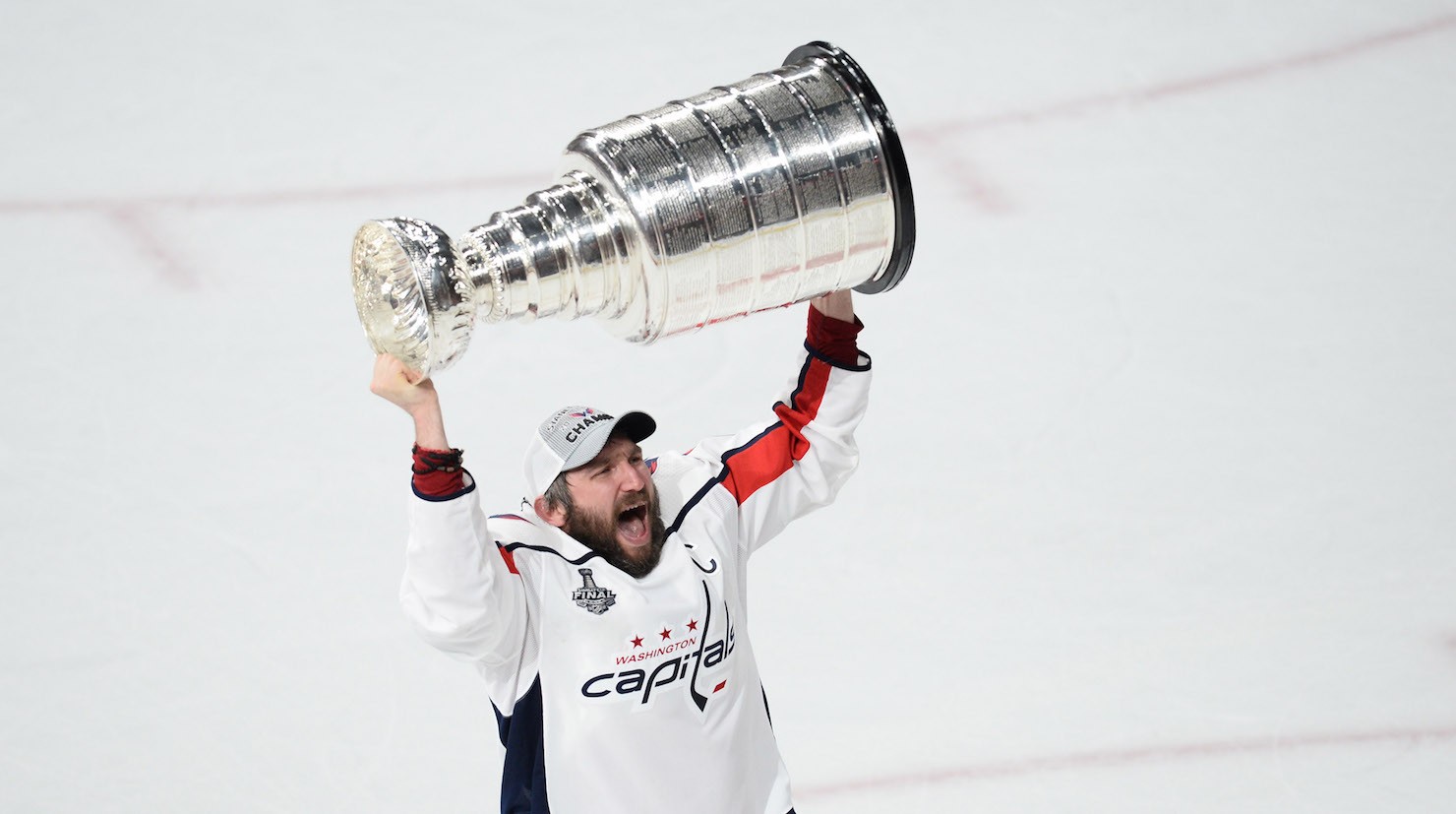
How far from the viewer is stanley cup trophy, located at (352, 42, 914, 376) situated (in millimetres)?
1948

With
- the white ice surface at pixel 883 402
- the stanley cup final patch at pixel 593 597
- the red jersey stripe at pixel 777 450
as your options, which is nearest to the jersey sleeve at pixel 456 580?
the stanley cup final patch at pixel 593 597

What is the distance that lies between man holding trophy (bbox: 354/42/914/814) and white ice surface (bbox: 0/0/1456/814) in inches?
38.7

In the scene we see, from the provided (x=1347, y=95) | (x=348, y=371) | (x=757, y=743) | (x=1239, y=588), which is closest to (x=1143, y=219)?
(x=1347, y=95)

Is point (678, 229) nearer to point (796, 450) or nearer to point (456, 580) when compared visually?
point (456, 580)

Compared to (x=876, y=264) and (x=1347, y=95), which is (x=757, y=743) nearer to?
(x=876, y=264)

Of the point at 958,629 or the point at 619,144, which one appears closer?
the point at 619,144

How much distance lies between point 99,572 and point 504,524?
1.69m

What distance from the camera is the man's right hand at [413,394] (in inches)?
79.4

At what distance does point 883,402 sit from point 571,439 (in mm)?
1905

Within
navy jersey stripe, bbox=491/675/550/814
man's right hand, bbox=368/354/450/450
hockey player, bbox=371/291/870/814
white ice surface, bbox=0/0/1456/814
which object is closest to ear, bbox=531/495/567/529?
hockey player, bbox=371/291/870/814

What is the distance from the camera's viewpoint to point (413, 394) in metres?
2.05

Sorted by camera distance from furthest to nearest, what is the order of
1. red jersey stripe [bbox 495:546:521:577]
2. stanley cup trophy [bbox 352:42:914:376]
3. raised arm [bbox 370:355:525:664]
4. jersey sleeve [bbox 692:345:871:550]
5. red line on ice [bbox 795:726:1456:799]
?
red line on ice [bbox 795:726:1456:799] < jersey sleeve [bbox 692:345:871:550] < red jersey stripe [bbox 495:546:521:577] < raised arm [bbox 370:355:525:664] < stanley cup trophy [bbox 352:42:914:376]

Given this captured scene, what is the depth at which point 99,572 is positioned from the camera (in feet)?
12.3

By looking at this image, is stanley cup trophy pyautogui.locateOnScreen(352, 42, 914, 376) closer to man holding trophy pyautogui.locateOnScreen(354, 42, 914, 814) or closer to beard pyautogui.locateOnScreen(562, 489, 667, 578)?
man holding trophy pyautogui.locateOnScreen(354, 42, 914, 814)
